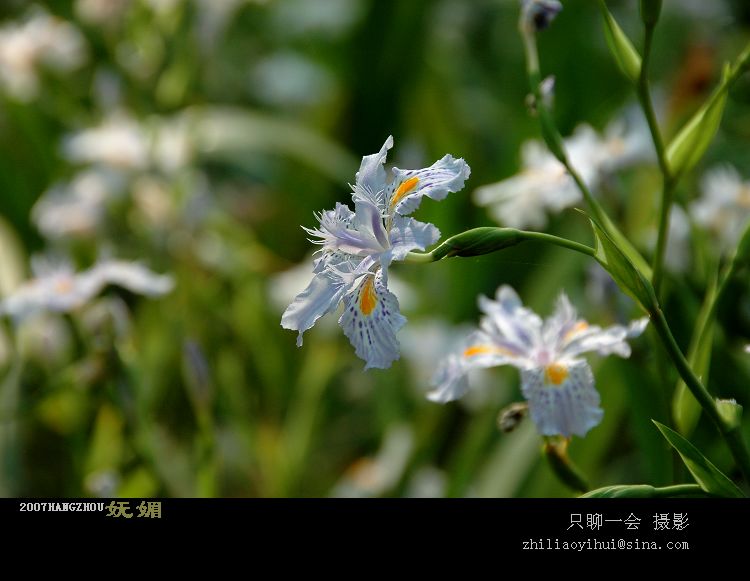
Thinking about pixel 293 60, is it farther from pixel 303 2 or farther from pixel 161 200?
pixel 161 200

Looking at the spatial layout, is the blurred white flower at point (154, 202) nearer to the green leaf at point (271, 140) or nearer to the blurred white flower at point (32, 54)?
the green leaf at point (271, 140)

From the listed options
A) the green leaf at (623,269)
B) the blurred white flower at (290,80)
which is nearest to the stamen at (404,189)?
the green leaf at (623,269)

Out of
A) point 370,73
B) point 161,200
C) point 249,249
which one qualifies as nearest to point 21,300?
point 161,200

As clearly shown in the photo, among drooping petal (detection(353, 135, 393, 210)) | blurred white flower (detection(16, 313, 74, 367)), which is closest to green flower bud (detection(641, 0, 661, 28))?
drooping petal (detection(353, 135, 393, 210))

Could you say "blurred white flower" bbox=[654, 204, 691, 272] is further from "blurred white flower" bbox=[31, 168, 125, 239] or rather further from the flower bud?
"blurred white flower" bbox=[31, 168, 125, 239]

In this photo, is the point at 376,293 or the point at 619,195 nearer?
the point at 376,293

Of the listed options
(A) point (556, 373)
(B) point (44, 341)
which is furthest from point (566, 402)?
(B) point (44, 341)
